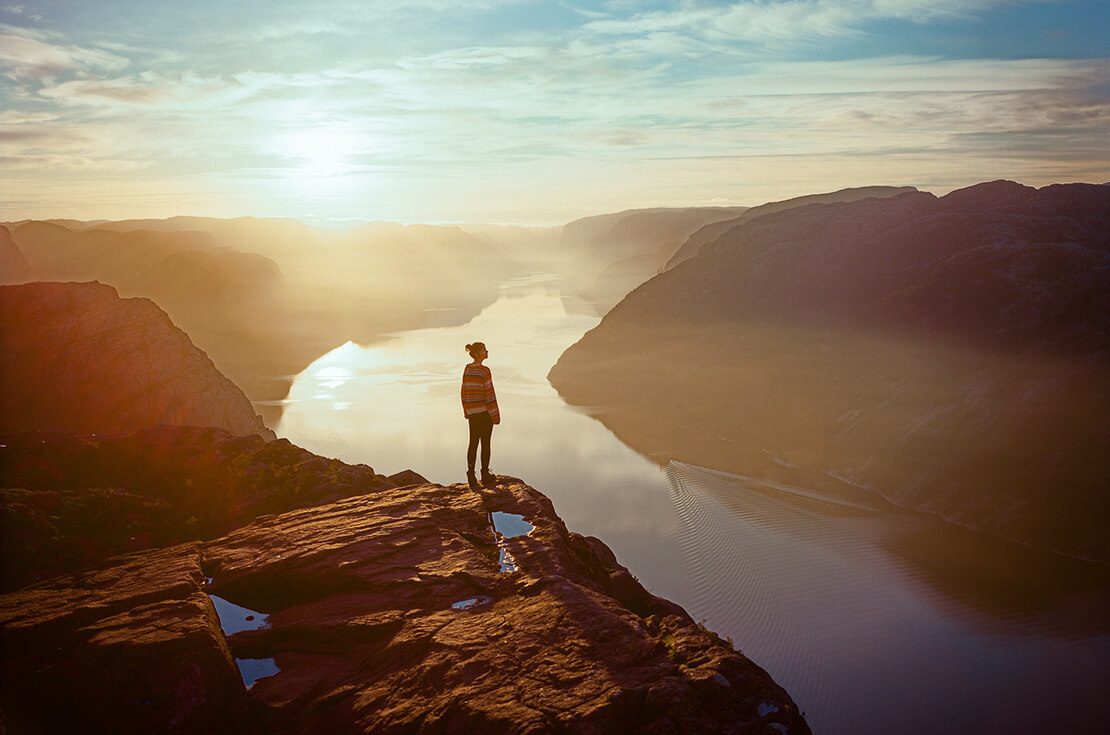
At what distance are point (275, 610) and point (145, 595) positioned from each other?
1.96 meters

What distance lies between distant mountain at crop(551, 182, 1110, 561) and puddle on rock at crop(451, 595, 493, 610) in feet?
145

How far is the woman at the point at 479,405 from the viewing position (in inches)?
691

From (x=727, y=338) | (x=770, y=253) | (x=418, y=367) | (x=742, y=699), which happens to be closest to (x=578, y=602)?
(x=742, y=699)

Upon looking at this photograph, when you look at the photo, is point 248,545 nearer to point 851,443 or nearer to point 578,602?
point 578,602

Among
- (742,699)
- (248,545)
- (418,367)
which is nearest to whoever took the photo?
(742,699)

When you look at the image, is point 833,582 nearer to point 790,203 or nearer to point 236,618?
point 236,618

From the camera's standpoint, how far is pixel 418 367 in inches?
4220

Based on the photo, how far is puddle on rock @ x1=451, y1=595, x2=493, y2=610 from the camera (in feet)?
39.9

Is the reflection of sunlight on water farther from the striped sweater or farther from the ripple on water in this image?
the striped sweater

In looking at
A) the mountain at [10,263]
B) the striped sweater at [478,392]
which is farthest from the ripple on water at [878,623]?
the mountain at [10,263]

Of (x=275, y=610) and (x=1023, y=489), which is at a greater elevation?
(x=275, y=610)

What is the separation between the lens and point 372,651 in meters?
11.3

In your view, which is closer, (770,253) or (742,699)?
(742,699)

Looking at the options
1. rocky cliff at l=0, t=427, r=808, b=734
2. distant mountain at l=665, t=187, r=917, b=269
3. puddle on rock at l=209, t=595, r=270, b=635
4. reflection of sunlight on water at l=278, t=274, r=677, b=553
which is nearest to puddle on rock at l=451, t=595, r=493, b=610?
rocky cliff at l=0, t=427, r=808, b=734
